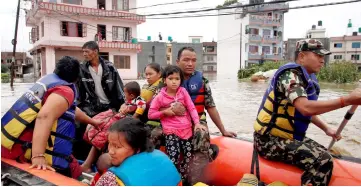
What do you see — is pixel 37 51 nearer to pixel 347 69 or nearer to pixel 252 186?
pixel 347 69

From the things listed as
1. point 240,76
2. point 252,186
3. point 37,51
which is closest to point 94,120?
point 252,186

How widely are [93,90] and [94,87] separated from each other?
0.15 feet

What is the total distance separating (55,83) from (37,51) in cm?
2877

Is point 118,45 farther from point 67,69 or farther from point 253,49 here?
point 67,69

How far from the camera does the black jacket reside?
14.1ft

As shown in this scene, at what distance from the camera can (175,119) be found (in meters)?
3.11

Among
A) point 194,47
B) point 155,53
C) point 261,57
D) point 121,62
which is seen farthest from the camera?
point 194,47

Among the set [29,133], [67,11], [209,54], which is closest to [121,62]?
[67,11]

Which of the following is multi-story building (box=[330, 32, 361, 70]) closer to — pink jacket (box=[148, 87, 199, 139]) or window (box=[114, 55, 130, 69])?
window (box=[114, 55, 130, 69])

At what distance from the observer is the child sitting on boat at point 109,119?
3.53 meters

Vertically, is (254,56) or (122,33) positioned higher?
(122,33)

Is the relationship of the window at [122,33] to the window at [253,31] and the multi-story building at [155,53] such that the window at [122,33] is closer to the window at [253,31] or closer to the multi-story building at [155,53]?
the multi-story building at [155,53]

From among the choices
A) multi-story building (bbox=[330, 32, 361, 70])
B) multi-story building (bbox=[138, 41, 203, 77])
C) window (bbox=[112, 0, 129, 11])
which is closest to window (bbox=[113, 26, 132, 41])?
window (bbox=[112, 0, 129, 11])

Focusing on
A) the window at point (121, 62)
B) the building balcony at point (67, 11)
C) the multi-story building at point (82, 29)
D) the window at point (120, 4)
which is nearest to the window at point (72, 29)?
the multi-story building at point (82, 29)
